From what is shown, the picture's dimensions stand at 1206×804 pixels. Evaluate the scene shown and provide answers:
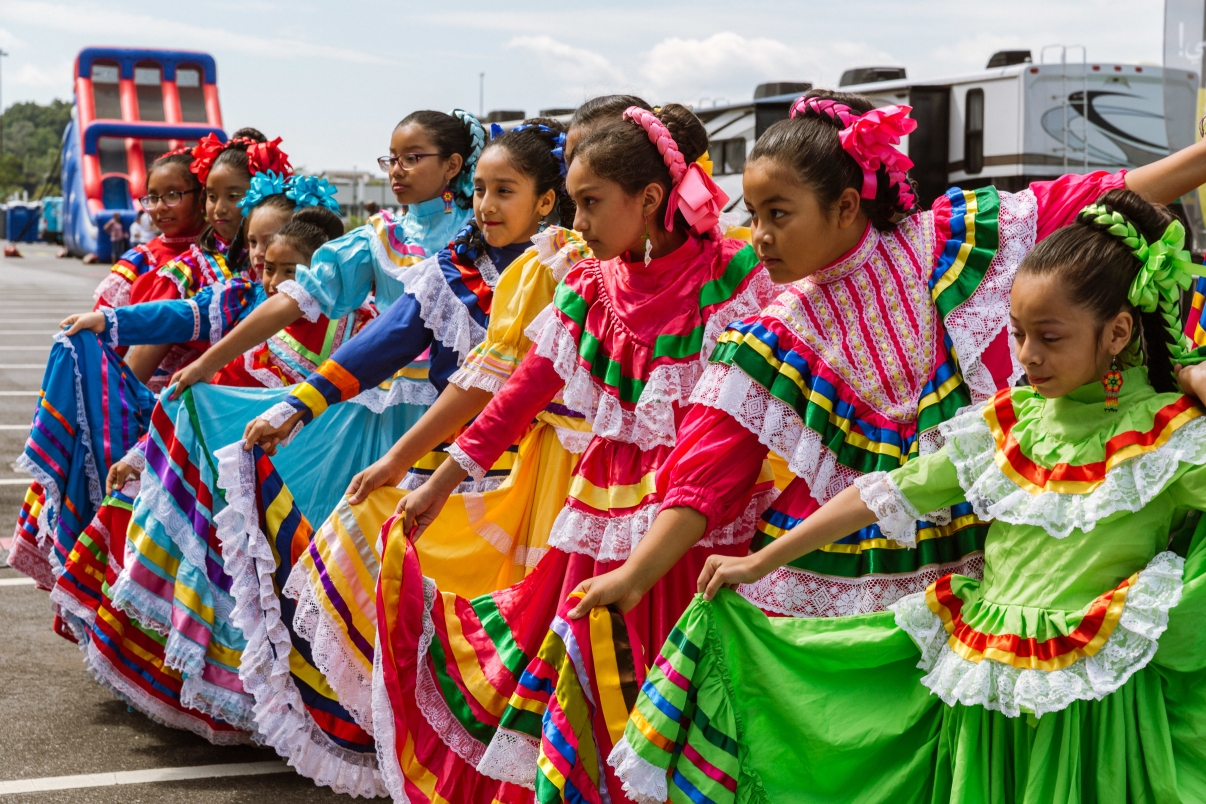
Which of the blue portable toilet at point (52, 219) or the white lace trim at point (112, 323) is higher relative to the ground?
the blue portable toilet at point (52, 219)

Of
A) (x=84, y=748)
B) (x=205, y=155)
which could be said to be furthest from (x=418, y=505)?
(x=205, y=155)

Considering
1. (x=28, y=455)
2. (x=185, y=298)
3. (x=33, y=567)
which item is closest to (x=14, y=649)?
(x=33, y=567)

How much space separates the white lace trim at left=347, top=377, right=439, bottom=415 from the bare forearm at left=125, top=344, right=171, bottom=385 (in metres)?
1.28

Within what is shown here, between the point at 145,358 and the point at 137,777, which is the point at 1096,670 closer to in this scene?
the point at 137,777

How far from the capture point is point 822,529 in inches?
87.7

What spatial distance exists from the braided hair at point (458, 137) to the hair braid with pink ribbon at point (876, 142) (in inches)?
80.0

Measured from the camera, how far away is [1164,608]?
Result: 196 cm

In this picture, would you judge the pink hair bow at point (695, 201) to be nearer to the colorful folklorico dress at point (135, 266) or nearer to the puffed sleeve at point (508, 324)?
the puffed sleeve at point (508, 324)

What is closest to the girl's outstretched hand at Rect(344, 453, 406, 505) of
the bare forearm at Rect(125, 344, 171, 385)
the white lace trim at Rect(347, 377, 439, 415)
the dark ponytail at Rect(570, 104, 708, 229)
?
the white lace trim at Rect(347, 377, 439, 415)

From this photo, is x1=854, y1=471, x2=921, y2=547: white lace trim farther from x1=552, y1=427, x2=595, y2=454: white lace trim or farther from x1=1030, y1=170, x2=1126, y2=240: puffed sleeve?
x1=552, y1=427, x2=595, y2=454: white lace trim

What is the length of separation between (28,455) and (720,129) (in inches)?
463

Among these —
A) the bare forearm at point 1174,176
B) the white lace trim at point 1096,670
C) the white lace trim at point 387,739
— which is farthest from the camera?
the white lace trim at point 387,739

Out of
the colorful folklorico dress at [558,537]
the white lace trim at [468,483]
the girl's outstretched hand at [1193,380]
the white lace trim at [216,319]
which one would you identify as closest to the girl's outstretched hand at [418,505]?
the colorful folklorico dress at [558,537]

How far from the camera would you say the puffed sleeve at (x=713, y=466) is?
2.36 m
